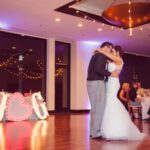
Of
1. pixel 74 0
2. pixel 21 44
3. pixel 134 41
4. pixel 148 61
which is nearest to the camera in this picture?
pixel 74 0

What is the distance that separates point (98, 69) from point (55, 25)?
242 inches

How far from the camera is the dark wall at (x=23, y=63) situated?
1122 centimetres

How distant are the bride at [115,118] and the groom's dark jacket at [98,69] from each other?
0.09m

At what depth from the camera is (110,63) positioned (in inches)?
174

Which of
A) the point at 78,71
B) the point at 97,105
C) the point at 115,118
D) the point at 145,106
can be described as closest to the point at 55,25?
the point at 78,71

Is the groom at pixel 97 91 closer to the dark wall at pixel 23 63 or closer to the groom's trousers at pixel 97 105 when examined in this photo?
the groom's trousers at pixel 97 105

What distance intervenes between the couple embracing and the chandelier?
1664 millimetres

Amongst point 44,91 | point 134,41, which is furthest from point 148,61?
point 44,91

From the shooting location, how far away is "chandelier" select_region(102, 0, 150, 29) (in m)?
5.69

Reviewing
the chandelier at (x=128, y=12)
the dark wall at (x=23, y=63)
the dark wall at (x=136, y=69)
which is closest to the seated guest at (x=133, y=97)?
the chandelier at (x=128, y=12)

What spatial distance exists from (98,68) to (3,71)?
7516 mm

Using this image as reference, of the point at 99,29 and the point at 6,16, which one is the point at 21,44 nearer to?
the point at 6,16

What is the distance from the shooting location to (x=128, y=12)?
6027 mm

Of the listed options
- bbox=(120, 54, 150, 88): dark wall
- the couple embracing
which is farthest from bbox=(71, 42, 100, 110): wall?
the couple embracing
